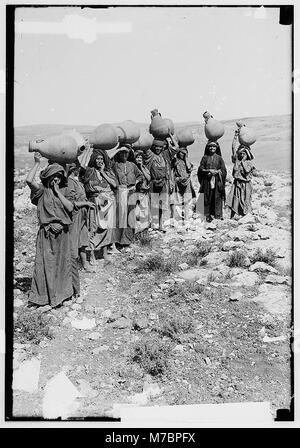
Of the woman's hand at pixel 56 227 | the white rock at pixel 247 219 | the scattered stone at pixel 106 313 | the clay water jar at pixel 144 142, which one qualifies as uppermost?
the clay water jar at pixel 144 142

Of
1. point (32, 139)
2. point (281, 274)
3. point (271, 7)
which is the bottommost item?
point (281, 274)

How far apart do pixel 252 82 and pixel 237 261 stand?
1.32 m

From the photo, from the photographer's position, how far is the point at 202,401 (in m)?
4.09

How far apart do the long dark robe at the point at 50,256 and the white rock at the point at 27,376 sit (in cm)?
42

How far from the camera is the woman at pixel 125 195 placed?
14.6 ft

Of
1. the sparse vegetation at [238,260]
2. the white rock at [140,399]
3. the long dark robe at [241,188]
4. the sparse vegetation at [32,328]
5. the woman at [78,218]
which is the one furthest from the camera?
the long dark robe at [241,188]

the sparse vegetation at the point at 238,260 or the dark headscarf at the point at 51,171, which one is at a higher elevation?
the dark headscarf at the point at 51,171

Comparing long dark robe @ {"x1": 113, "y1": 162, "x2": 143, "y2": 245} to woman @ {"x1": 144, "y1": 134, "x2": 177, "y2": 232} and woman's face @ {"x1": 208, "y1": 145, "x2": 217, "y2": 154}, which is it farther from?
woman's face @ {"x1": 208, "y1": 145, "x2": 217, "y2": 154}

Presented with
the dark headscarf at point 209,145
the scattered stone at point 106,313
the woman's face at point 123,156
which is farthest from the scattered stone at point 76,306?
the dark headscarf at point 209,145

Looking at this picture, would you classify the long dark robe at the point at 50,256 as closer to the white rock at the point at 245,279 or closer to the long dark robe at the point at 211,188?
the long dark robe at the point at 211,188

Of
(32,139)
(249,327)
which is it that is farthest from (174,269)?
(32,139)

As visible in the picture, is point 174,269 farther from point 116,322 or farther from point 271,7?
point 271,7

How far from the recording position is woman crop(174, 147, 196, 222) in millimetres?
4527

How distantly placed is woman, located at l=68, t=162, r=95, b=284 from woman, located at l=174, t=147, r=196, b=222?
2.23 feet
